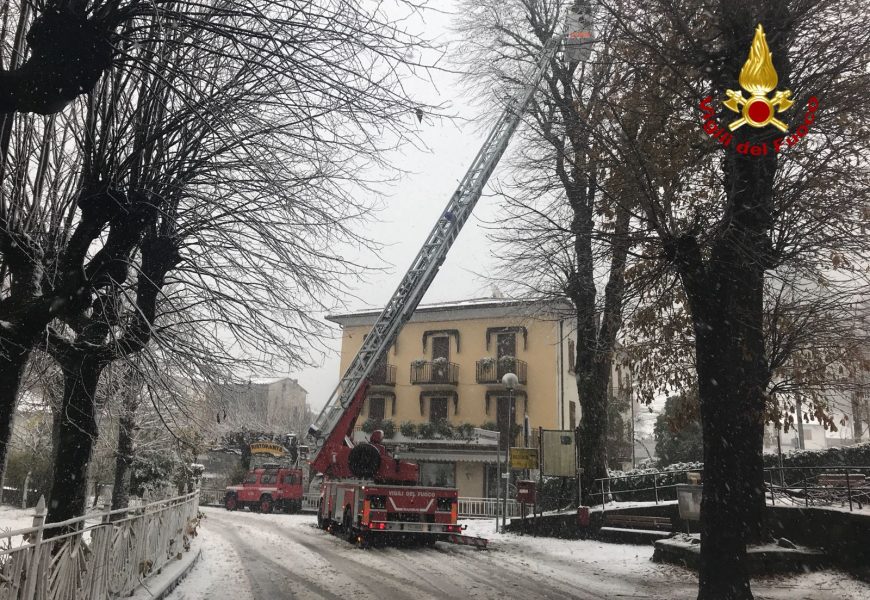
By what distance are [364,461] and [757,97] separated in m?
11.4

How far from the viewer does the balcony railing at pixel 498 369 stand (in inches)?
1300

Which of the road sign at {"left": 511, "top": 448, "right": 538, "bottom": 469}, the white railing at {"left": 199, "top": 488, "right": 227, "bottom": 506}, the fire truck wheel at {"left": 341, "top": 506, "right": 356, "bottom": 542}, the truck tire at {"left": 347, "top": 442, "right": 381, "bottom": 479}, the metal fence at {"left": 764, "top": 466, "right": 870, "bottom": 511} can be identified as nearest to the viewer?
the metal fence at {"left": 764, "top": 466, "right": 870, "bottom": 511}

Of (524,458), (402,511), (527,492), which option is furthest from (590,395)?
(402,511)

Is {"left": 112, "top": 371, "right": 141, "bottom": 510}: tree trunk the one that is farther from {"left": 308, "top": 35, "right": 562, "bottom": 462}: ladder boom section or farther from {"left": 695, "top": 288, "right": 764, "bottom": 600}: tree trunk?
{"left": 695, "top": 288, "right": 764, "bottom": 600}: tree trunk

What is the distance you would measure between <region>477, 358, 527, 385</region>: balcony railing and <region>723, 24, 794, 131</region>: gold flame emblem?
83.7 ft

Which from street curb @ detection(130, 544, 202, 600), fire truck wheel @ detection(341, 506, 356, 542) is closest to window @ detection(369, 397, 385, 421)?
fire truck wheel @ detection(341, 506, 356, 542)

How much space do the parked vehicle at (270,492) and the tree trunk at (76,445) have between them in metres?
22.8

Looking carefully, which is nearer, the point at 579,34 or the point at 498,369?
the point at 579,34

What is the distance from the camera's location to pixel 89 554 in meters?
6.61

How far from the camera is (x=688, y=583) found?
33.3 ft

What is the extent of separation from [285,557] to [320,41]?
1094 cm

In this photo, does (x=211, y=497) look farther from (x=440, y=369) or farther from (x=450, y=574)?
(x=450, y=574)

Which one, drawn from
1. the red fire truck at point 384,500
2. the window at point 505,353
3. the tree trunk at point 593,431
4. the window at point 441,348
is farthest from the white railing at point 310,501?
the tree trunk at point 593,431

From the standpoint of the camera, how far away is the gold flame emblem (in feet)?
25.7
